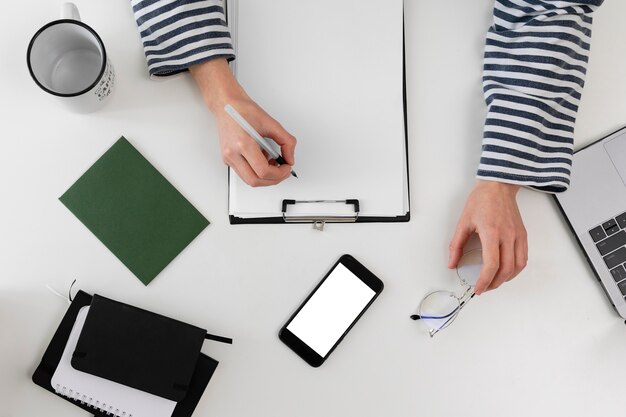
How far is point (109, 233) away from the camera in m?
0.75

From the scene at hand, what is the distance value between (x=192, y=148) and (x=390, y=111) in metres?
0.26

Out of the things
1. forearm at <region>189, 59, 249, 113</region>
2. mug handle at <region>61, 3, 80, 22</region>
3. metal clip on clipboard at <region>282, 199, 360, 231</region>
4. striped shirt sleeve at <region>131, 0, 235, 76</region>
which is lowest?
metal clip on clipboard at <region>282, 199, 360, 231</region>

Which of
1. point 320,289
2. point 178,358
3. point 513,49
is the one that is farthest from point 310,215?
point 513,49

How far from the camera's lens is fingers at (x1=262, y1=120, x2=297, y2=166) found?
72cm

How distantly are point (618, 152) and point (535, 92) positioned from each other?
0.15 metres

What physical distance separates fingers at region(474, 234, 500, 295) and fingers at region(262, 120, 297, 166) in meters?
0.27

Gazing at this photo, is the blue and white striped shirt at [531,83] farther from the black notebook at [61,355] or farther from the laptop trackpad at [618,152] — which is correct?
the black notebook at [61,355]

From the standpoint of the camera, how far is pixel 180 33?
2.44 feet

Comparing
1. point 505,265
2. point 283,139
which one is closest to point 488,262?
point 505,265

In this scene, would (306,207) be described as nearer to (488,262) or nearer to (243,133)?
(243,133)

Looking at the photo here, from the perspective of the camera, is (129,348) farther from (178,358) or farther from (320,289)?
(320,289)

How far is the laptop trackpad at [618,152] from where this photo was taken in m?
0.81

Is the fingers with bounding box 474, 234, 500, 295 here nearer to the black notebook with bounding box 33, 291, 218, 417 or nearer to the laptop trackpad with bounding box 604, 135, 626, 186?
the laptop trackpad with bounding box 604, 135, 626, 186

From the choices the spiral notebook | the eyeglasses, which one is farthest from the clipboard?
the spiral notebook
